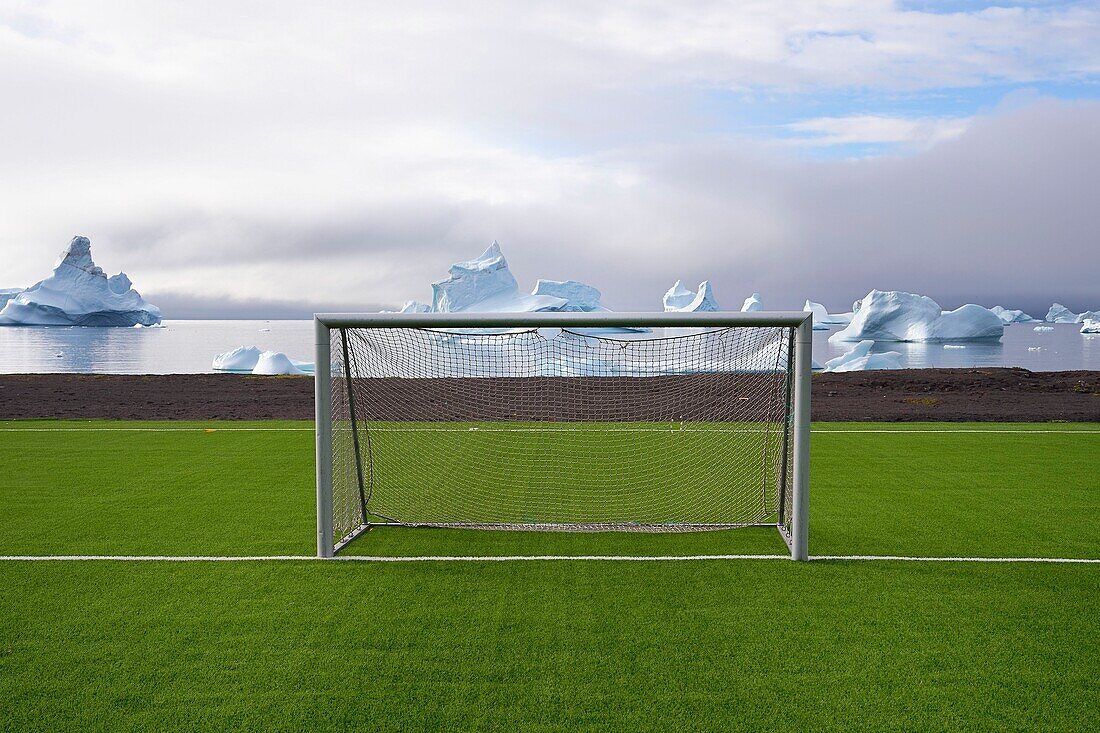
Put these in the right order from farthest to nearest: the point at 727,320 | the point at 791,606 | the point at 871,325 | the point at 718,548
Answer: the point at 871,325
the point at 718,548
the point at 727,320
the point at 791,606

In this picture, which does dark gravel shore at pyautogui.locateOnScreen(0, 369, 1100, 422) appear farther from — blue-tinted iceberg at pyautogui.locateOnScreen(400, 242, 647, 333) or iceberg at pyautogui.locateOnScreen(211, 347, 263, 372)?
blue-tinted iceberg at pyautogui.locateOnScreen(400, 242, 647, 333)

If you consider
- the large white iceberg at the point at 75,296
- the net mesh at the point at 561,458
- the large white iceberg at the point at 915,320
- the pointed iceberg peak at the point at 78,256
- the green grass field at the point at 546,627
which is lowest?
the green grass field at the point at 546,627

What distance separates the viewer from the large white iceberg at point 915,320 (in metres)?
35.4

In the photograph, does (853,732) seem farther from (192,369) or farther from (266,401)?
(192,369)

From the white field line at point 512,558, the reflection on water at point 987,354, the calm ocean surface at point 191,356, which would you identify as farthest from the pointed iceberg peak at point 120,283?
the white field line at point 512,558

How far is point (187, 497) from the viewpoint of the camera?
21.3ft

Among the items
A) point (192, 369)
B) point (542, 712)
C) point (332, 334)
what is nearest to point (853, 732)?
point (542, 712)

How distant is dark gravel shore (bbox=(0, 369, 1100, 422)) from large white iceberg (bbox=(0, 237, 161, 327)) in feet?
152

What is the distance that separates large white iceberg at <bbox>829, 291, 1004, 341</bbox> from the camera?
3544 cm

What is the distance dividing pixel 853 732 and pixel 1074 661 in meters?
1.29

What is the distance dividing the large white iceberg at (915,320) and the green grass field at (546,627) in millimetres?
31489

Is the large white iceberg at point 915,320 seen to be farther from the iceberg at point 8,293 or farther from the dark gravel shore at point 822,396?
the iceberg at point 8,293

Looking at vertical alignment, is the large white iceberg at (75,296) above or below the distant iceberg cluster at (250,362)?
above

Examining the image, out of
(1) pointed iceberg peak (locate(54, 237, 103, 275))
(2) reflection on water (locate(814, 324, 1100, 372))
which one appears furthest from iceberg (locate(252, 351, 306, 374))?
(1) pointed iceberg peak (locate(54, 237, 103, 275))
